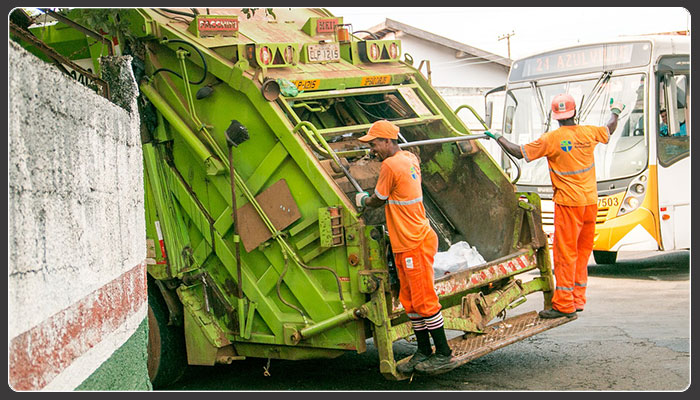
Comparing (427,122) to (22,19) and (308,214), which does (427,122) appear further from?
(22,19)

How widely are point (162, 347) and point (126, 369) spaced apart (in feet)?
3.51

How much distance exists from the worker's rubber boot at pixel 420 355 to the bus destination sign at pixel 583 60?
5243 mm

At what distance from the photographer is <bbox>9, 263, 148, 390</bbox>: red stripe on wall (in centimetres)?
326

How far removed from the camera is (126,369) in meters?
4.43

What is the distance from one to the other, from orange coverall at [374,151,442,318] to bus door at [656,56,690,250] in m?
4.70

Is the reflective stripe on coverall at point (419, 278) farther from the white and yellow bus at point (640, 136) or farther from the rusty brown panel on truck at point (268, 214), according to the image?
the white and yellow bus at point (640, 136)

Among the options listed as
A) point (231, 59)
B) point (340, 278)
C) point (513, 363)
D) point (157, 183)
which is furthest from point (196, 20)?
point (513, 363)

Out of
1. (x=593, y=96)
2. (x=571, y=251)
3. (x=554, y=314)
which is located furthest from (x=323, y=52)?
(x=593, y=96)

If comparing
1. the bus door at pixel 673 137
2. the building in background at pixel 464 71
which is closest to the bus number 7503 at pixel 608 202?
the bus door at pixel 673 137

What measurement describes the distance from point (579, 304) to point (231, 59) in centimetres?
281

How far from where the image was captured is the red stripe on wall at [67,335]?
3258 millimetres

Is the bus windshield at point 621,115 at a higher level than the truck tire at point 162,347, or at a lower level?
higher

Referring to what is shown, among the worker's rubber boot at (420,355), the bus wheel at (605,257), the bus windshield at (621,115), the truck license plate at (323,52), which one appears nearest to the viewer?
the worker's rubber boot at (420,355)

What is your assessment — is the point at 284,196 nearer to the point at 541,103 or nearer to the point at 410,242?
the point at 410,242
